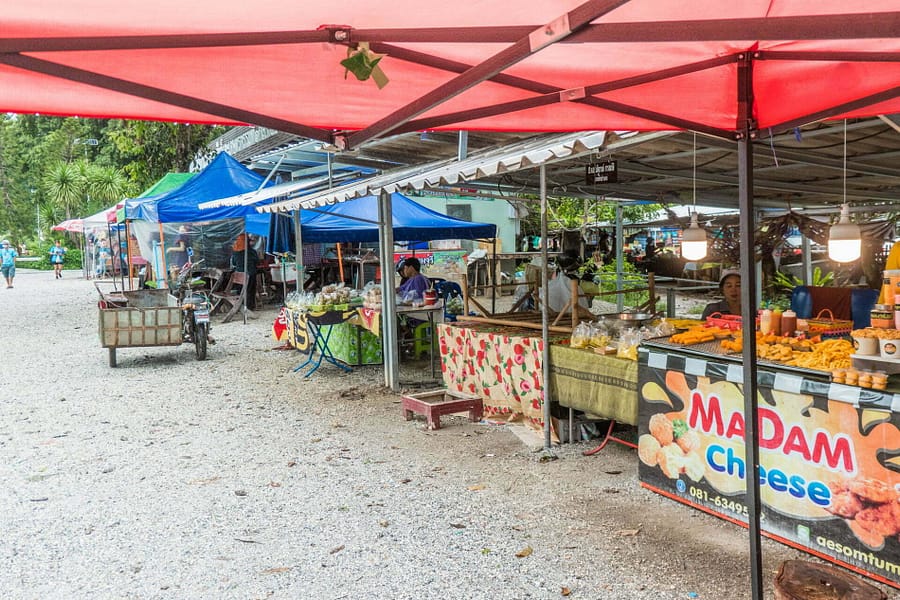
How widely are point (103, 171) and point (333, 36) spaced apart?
40.7 m

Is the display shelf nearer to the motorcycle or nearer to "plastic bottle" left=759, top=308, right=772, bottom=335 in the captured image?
"plastic bottle" left=759, top=308, right=772, bottom=335

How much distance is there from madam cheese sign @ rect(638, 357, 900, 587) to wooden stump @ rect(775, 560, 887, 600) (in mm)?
690

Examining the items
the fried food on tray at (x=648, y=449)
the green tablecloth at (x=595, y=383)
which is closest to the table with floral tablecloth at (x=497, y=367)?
the green tablecloth at (x=595, y=383)

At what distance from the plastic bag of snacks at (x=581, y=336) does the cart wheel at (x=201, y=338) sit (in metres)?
6.86

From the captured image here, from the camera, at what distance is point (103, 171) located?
37.6 m

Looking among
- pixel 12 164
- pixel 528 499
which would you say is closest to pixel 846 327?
pixel 528 499

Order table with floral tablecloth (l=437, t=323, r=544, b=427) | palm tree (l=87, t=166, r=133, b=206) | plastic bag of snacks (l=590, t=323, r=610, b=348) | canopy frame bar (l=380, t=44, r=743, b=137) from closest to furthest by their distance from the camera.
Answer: canopy frame bar (l=380, t=44, r=743, b=137), plastic bag of snacks (l=590, t=323, r=610, b=348), table with floral tablecloth (l=437, t=323, r=544, b=427), palm tree (l=87, t=166, r=133, b=206)

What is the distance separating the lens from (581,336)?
18.5ft

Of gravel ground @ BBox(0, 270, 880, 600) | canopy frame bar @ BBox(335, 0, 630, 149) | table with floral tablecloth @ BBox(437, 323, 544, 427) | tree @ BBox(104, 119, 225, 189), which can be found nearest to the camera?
canopy frame bar @ BBox(335, 0, 630, 149)

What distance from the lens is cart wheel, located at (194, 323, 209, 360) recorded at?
10539 millimetres

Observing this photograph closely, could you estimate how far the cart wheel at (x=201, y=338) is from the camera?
1054 cm

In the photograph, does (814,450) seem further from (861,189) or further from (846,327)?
(861,189)

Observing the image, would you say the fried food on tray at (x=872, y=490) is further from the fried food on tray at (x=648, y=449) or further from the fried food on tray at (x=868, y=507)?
the fried food on tray at (x=648, y=449)

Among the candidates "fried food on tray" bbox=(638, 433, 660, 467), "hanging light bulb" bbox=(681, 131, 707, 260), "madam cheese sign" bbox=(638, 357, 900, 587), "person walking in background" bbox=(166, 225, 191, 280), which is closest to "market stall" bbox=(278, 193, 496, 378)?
"hanging light bulb" bbox=(681, 131, 707, 260)
